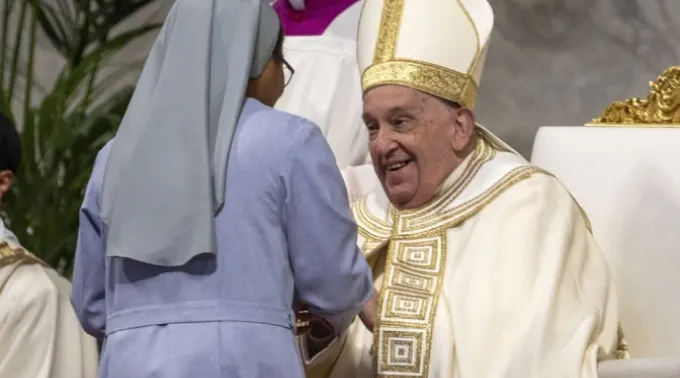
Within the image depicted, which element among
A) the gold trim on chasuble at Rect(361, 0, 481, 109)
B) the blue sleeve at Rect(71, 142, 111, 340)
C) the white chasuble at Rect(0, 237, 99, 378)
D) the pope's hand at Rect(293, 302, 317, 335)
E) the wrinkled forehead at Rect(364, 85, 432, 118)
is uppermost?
the gold trim on chasuble at Rect(361, 0, 481, 109)

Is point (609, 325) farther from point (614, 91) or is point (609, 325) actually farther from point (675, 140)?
point (614, 91)

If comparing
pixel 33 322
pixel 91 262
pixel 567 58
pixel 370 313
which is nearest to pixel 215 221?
pixel 91 262

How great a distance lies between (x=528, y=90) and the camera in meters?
5.01

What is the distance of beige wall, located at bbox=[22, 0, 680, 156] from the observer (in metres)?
4.84

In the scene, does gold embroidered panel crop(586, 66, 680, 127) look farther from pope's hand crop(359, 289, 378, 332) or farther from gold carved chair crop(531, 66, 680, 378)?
→ pope's hand crop(359, 289, 378, 332)

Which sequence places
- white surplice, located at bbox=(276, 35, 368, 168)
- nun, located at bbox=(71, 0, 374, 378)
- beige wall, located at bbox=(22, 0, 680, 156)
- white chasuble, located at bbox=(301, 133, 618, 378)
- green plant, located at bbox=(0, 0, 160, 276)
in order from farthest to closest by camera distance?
beige wall, located at bbox=(22, 0, 680, 156) → green plant, located at bbox=(0, 0, 160, 276) → white surplice, located at bbox=(276, 35, 368, 168) → white chasuble, located at bbox=(301, 133, 618, 378) → nun, located at bbox=(71, 0, 374, 378)

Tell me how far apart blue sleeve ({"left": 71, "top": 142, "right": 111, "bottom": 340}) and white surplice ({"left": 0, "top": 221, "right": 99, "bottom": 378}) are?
102 centimetres

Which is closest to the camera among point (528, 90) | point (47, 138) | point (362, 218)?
point (362, 218)

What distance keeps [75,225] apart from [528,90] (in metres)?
1.84

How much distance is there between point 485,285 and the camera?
119 inches

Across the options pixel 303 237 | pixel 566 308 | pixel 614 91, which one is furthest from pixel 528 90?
pixel 303 237

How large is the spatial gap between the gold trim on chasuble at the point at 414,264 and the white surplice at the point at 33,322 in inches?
39.3

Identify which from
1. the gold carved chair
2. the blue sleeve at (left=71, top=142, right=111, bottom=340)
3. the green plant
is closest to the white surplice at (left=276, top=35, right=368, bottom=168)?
the gold carved chair

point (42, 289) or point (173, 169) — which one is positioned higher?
point (173, 169)
